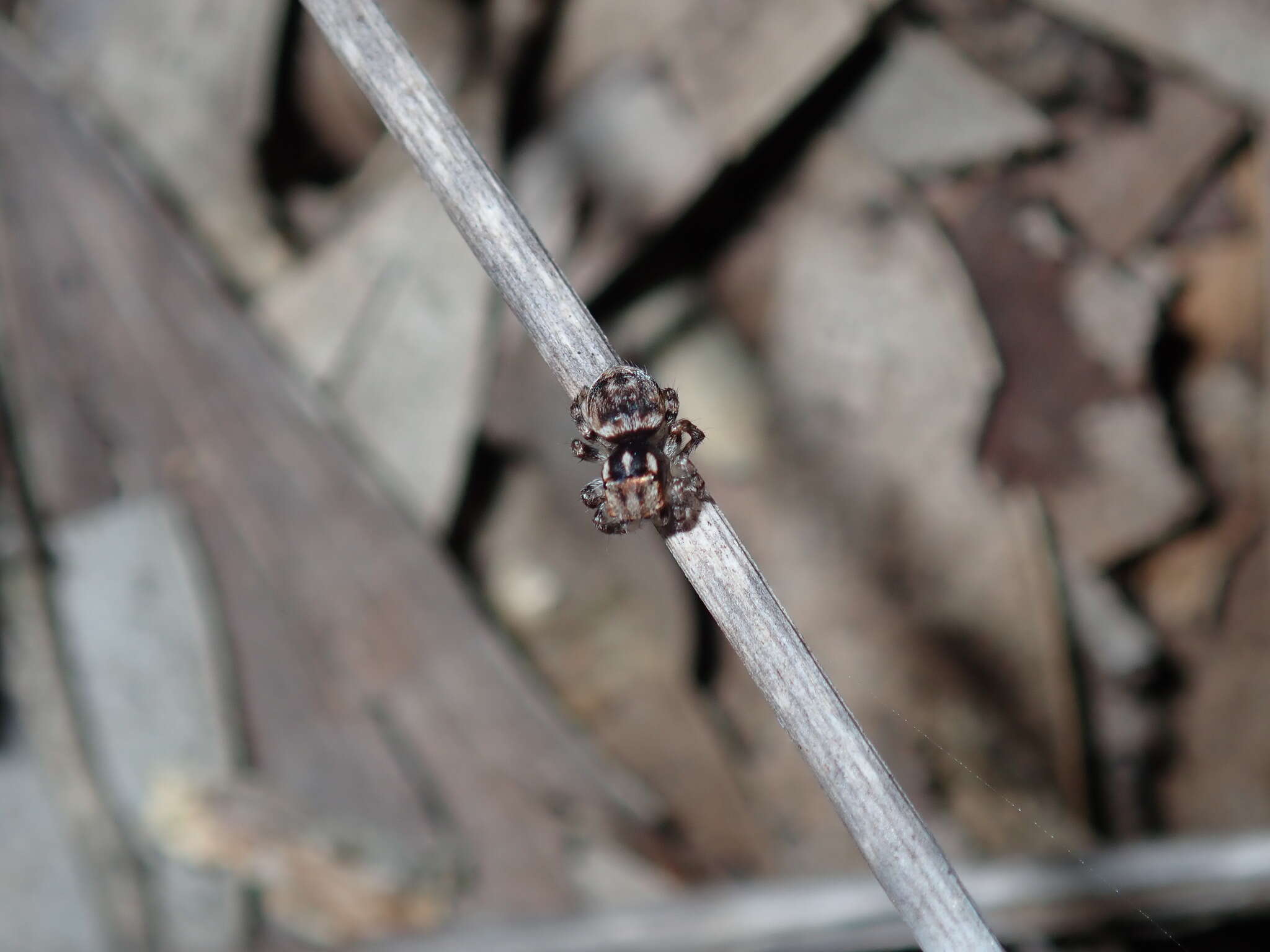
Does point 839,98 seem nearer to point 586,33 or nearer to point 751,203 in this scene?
point 751,203

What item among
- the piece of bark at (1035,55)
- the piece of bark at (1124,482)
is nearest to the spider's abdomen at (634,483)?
the piece of bark at (1124,482)

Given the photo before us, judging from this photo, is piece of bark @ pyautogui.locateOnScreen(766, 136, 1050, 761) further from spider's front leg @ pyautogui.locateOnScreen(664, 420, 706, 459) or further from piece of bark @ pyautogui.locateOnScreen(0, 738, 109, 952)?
piece of bark @ pyautogui.locateOnScreen(0, 738, 109, 952)

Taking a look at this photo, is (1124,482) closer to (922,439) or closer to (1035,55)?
(922,439)

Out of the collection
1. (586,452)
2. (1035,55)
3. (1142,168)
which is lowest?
Answer: (1142,168)

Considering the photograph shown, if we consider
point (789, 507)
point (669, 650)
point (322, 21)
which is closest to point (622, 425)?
point (322, 21)

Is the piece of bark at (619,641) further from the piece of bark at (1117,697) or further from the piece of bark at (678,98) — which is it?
the piece of bark at (1117,697)

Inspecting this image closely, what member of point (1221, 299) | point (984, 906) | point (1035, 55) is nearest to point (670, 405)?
point (984, 906)
